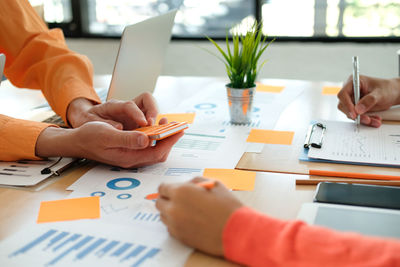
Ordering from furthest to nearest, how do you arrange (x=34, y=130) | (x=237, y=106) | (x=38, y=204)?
(x=237, y=106) → (x=34, y=130) → (x=38, y=204)

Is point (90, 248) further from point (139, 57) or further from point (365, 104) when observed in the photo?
point (365, 104)

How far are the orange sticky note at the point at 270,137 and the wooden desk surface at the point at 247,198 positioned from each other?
223 mm

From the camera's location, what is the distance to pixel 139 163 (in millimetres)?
1036

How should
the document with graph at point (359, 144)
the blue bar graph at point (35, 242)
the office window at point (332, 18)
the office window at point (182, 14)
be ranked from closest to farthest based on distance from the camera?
the blue bar graph at point (35, 242)
the document with graph at point (359, 144)
the office window at point (332, 18)
the office window at point (182, 14)

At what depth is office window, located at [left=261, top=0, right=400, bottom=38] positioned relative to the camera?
3137 mm

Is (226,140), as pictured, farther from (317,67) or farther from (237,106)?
(317,67)

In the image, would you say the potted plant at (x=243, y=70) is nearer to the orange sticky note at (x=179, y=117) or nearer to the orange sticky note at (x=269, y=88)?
the orange sticky note at (x=179, y=117)

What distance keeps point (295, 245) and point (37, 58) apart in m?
1.20

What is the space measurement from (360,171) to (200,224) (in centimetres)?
46

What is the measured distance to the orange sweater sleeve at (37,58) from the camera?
1.43 meters

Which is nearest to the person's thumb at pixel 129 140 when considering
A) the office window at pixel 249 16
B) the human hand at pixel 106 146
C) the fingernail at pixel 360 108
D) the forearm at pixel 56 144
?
the human hand at pixel 106 146

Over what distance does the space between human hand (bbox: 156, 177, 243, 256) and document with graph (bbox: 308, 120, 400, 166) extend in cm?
42

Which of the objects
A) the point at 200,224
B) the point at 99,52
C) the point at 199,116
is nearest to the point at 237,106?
the point at 199,116

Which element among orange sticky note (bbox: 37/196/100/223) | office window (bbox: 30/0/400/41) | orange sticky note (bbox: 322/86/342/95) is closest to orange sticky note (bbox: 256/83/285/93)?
orange sticky note (bbox: 322/86/342/95)
